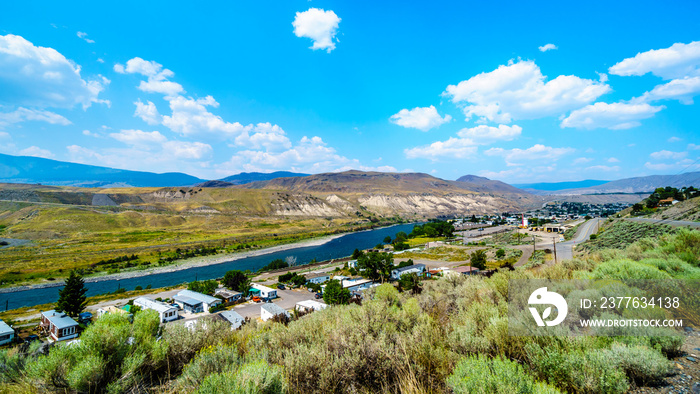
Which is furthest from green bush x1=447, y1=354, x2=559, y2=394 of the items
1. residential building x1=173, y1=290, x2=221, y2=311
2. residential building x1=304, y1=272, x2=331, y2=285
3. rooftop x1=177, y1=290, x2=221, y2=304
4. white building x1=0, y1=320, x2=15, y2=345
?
residential building x1=304, y1=272, x2=331, y2=285

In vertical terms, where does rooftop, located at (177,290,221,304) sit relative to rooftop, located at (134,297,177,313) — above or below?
below

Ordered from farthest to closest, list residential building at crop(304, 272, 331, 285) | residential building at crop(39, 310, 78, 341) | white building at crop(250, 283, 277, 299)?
residential building at crop(304, 272, 331, 285)
white building at crop(250, 283, 277, 299)
residential building at crop(39, 310, 78, 341)

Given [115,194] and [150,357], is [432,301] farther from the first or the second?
[115,194]

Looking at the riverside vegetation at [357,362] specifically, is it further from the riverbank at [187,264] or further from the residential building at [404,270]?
the riverbank at [187,264]

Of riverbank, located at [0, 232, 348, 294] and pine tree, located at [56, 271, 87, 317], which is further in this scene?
riverbank, located at [0, 232, 348, 294]

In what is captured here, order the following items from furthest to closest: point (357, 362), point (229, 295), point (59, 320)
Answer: point (229, 295)
point (59, 320)
point (357, 362)

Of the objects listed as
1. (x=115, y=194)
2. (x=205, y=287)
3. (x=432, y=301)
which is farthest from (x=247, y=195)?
(x=432, y=301)

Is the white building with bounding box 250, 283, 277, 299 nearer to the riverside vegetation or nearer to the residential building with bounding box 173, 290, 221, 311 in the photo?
the residential building with bounding box 173, 290, 221, 311

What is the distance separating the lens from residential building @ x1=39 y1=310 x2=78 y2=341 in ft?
69.5

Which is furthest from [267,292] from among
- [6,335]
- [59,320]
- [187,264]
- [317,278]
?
[187,264]

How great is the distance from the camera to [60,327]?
21219mm

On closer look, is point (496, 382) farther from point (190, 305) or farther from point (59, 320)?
point (190, 305)

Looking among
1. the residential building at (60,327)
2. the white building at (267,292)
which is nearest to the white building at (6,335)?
the residential building at (60,327)

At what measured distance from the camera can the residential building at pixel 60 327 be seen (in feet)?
69.5
